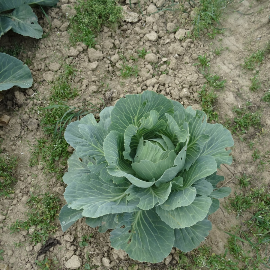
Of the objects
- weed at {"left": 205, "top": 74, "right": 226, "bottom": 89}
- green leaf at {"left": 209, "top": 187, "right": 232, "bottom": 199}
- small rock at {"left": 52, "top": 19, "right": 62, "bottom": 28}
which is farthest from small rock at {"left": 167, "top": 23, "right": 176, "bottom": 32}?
green leaf at {"left": 209, "top": 187, "right": 232, "bottom": 199}

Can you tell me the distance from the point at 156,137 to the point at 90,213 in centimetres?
80

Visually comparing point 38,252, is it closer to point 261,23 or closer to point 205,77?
point 205,77

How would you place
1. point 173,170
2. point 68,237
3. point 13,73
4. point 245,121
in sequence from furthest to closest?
point 13,73 < point 245,121 < point 68,237 < point 173,170

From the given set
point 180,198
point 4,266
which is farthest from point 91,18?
point 4,266

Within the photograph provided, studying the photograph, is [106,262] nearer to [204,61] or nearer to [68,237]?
[68,237]

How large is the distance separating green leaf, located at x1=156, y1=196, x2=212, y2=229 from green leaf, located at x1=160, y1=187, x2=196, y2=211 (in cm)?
9

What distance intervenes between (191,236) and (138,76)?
201 cm

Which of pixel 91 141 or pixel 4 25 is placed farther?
pixel 4 25

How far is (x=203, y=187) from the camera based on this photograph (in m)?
2.20

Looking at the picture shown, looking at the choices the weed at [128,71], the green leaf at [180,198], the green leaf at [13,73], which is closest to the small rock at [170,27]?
the weed at [128,71]

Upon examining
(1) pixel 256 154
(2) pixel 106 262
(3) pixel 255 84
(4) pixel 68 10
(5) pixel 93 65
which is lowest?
(2) pixel 106 262

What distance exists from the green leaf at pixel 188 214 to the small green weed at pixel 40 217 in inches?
53.6

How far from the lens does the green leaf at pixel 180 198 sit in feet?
6.41

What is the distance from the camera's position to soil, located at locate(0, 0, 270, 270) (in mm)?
3088
